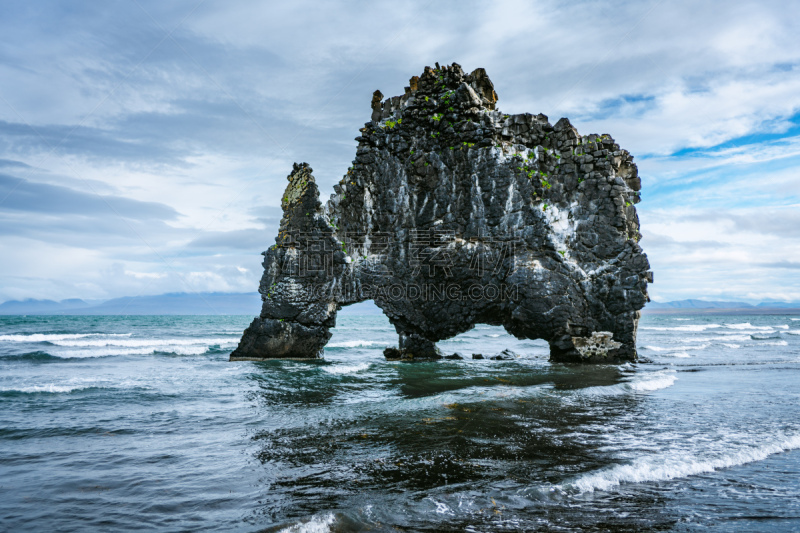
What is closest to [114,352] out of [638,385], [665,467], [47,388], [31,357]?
[31,357]

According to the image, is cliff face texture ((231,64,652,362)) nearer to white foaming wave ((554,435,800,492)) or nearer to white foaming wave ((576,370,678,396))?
white foaming wave ((576,370,678,396))

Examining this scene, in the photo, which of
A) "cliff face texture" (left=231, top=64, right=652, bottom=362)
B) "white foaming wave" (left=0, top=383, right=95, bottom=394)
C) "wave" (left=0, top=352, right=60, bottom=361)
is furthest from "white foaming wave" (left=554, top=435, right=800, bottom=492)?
"wave" (left=0, top=352, right=60, bottom=361)

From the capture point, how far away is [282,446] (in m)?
10.0

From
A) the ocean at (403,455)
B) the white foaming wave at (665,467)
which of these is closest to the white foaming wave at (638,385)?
the ocean at (403,455)

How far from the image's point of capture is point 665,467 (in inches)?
332

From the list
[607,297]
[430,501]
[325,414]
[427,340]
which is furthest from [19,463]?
[607,297]

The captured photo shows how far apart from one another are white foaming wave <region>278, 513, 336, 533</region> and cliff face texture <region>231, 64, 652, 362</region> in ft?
61.5

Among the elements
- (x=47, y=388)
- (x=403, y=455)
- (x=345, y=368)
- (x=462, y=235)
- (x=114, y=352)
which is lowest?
(x=114, y=352)

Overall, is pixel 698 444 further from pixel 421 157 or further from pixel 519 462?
pixel 421 157

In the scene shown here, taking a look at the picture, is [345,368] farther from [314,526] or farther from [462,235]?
[314,526]

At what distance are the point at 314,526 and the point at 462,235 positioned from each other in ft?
64.7

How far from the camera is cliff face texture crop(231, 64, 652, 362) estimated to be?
23.5 metres

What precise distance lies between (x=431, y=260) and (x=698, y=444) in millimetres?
16142

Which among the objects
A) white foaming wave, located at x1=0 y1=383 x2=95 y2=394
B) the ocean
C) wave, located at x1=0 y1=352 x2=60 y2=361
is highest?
the ocean
